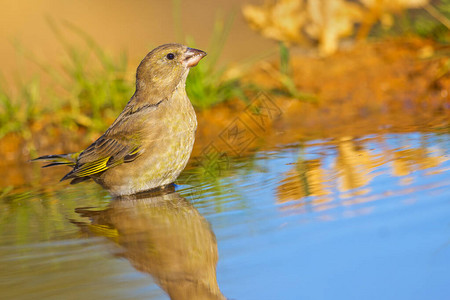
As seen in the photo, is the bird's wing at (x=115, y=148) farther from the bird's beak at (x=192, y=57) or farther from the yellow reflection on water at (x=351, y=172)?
the yellow reflection on water at (x=351, y=172)

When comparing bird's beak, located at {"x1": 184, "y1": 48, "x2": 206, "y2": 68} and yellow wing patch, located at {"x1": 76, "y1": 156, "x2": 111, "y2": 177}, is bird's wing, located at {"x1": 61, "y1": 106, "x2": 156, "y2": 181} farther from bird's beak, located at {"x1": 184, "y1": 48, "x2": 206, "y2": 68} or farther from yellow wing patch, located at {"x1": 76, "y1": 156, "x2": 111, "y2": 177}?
bird's beak, located at {"x1": 184, "y1": 48, "x2": 206, "y2": 68}

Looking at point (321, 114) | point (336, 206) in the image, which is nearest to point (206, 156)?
point (321, 114)

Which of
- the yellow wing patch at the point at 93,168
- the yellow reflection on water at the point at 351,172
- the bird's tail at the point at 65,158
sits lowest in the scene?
the yellow reflection on water at the point at 351,172

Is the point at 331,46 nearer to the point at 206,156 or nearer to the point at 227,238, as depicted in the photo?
the point at 206,156

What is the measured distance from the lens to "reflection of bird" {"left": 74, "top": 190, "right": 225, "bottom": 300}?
1.94 meters

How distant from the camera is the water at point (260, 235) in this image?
5.77 feet

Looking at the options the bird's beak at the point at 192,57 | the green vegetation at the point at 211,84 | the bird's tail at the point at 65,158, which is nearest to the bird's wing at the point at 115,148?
the bird's tail at the point at 65,158

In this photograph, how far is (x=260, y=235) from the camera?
2277 millimetres

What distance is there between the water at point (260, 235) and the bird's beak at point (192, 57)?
0.79 metres

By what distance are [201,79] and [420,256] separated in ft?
14.5

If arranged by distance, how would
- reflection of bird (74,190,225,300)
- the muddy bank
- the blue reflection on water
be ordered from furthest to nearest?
the muddy bank, reflection of bird (74,190,225,300), the blue reflection on water

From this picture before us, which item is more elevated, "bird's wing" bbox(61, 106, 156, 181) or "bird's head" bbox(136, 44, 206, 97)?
"bird's head" bbox(136, 44, 206, 97)

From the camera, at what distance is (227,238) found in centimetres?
232

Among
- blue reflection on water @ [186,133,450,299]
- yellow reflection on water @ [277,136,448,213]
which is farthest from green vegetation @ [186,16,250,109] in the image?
blue reflection on water @ [186,133,450,299]
